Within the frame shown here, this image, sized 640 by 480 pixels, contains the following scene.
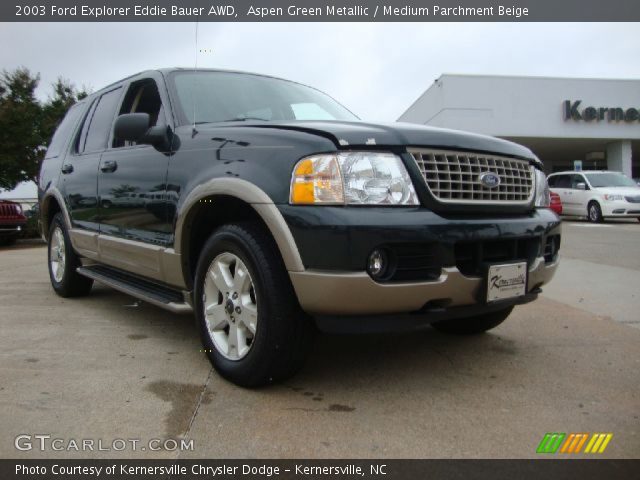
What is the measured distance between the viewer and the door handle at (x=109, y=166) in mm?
3772

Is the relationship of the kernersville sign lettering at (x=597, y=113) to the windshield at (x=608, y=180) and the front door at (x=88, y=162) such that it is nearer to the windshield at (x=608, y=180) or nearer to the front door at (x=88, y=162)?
the windshield at (x=608, y=180)

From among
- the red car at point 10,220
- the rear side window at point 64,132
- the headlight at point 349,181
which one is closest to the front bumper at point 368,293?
the headlight at point 349,181

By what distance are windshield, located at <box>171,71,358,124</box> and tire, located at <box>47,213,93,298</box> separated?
2.21 meters

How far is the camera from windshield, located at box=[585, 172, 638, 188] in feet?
51.0

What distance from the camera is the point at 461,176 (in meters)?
2.60

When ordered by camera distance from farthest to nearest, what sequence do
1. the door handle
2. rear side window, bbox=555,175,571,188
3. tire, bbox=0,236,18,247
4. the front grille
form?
rear side window, bbox=555,175,571,188
tire, bbox=0,236,18,247
the door handle
the front grille

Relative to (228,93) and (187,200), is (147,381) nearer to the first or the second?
(187,200)

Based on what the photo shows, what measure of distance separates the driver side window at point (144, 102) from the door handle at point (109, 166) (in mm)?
154

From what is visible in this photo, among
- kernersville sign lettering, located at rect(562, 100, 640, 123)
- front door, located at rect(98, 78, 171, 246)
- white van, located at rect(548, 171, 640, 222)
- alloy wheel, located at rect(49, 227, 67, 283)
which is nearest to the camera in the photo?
front door, located at rect(98, 78, 171, 246)

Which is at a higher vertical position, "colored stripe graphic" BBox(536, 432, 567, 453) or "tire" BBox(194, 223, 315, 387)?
"tire" BBox(194, 223, 315, 387)

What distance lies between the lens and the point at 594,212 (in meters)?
15.2
